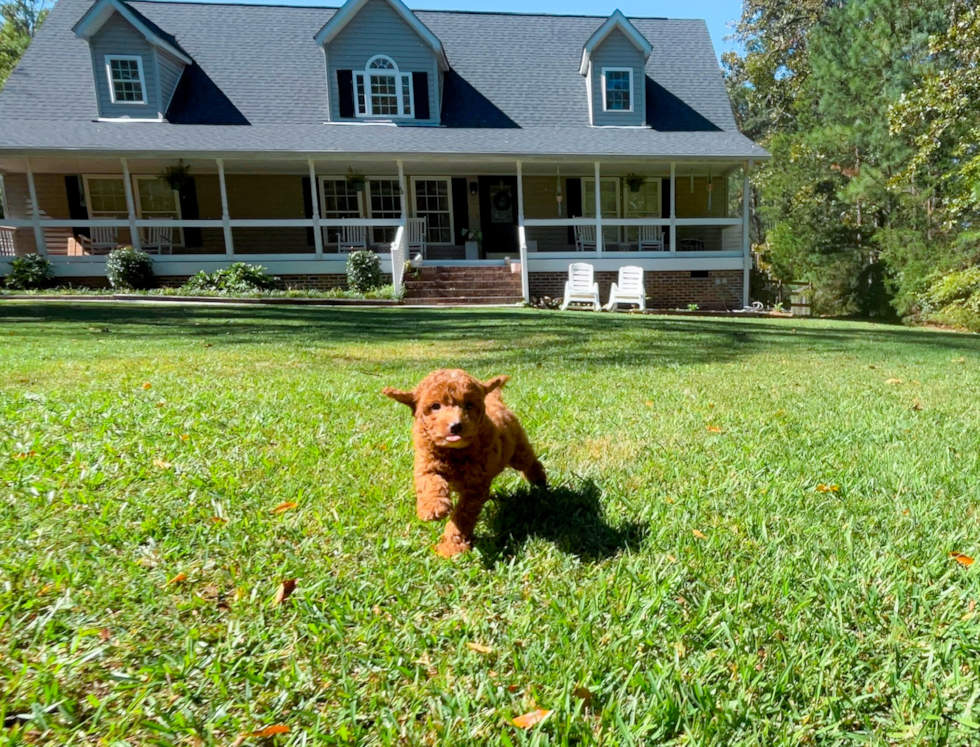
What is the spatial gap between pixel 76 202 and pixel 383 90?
30.7ft

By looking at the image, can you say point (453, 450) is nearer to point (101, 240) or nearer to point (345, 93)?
Answer: point (345, 93)

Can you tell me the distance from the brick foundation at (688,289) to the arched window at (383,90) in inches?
306

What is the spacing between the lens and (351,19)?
56.4 ft

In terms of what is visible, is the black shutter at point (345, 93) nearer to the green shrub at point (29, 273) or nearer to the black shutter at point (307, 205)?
the black shutter at point (307, 205)

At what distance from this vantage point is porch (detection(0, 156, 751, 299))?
51.2 feet

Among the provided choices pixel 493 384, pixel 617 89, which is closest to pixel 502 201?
pixel 617 89

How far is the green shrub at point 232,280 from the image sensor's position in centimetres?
1419

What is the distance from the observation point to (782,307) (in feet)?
73.9

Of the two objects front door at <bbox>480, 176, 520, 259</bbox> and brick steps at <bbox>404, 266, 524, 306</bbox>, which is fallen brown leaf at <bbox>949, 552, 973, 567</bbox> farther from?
front door at <bbox>480, 176, 520, 259</bbox>

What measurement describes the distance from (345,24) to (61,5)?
949 cm

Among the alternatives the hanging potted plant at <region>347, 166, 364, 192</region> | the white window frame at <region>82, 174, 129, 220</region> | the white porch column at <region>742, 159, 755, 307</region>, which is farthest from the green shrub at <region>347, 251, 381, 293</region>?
the white porch column at <region>742, 159, 755, 307</region>

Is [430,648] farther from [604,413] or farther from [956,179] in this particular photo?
[956,179]

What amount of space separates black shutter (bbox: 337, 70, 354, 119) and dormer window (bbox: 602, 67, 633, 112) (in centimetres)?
760

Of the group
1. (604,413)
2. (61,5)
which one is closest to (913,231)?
(604,413)
